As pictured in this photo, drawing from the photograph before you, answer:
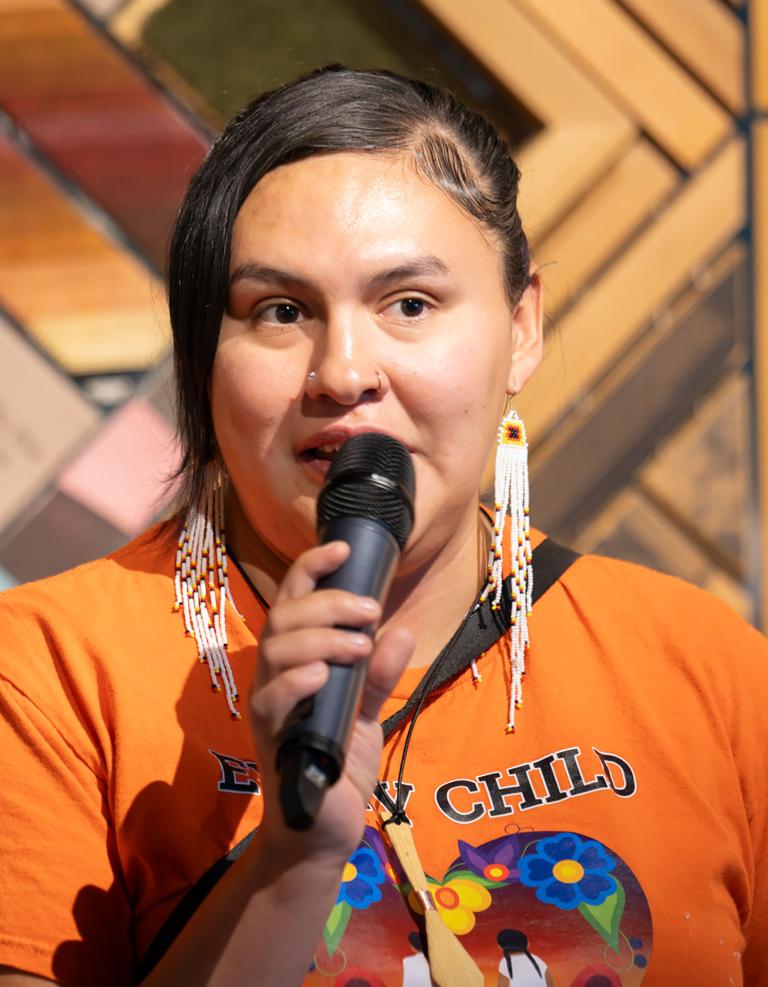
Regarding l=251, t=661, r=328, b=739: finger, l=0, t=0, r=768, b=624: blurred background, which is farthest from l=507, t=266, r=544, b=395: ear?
l=0, t=0, r=768, b=624: blurred background

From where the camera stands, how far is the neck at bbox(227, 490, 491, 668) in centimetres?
158

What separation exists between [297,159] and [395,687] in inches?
24.2

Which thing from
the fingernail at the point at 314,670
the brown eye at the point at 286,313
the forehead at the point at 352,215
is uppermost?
the forehead at the point at 352,215

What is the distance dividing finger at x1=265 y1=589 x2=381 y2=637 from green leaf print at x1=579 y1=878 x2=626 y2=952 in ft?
1.97

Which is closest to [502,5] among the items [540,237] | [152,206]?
[540,237]

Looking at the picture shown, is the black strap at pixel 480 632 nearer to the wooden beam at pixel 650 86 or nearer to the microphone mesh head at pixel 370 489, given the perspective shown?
the microphone mesh head at pixel 370 489

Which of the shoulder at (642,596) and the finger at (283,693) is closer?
the finger at (283,693)

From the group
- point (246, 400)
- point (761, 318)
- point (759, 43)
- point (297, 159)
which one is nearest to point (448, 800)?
point (246, 400)

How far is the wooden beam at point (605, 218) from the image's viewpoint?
277 centimetres

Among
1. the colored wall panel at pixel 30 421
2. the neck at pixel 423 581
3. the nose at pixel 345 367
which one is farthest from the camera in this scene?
the colored wall panel at pixel 30 421

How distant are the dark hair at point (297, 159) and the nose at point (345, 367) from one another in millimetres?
169

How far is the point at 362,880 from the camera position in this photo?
138 cm

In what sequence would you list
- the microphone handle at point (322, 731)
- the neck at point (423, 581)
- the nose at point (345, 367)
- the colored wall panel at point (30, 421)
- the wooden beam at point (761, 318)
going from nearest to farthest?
the microphone handle at point (322, 731)
the nose at point (345, 367)
the neck at point (423, 581)
the colored wall panel at point (30, 421)
the wooden beam at point (761, 318)

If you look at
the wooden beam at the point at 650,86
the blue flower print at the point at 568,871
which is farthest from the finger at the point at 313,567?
the wooden beam at the point at 650,86
